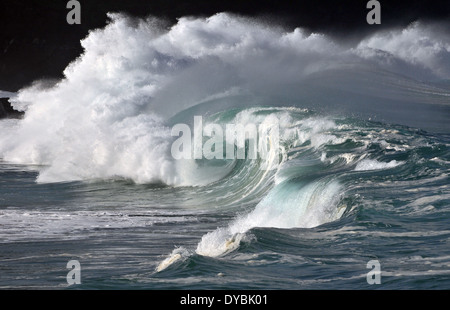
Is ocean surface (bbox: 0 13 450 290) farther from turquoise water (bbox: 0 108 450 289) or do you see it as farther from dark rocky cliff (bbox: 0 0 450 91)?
dark rocky cliff (bbox: 0 0 450 91)

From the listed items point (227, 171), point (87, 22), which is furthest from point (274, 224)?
point (87, 22)

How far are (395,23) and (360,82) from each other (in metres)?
26.9

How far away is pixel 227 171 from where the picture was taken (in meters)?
18.6

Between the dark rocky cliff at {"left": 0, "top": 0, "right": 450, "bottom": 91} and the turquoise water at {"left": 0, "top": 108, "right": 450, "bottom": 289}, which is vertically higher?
the dark rocky cliff at {"left": 0, "top": 0, "right": 450, "bottom": 91}

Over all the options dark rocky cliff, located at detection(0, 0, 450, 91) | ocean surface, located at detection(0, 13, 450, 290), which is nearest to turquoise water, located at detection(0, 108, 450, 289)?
ocean surface, located at detection(0, 13, 450, 290)

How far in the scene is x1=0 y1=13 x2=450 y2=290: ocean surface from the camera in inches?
321

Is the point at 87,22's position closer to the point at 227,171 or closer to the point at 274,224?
the point at 227,171

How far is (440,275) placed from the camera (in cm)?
713

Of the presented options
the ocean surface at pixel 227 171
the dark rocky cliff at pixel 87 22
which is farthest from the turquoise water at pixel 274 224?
the dark rocky cliff at pixel 87 22

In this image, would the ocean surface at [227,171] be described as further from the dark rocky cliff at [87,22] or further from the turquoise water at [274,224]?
the dark rocky cliff at [87,22]

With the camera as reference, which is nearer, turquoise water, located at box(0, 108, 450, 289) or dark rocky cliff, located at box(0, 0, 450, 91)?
turquoise water, located at box(0, 108, 450, 289)

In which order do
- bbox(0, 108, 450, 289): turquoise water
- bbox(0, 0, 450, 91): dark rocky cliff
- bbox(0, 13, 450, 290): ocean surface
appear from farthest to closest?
bbox(0, 0, 450, 91): dark rocky cliff
bbox(0, 13, 450, 290): ocean surface
bbox(0, 108, 450, 289): turquoise water

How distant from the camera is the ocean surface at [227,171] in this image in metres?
8.16

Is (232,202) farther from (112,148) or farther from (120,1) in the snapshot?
(120,1)
